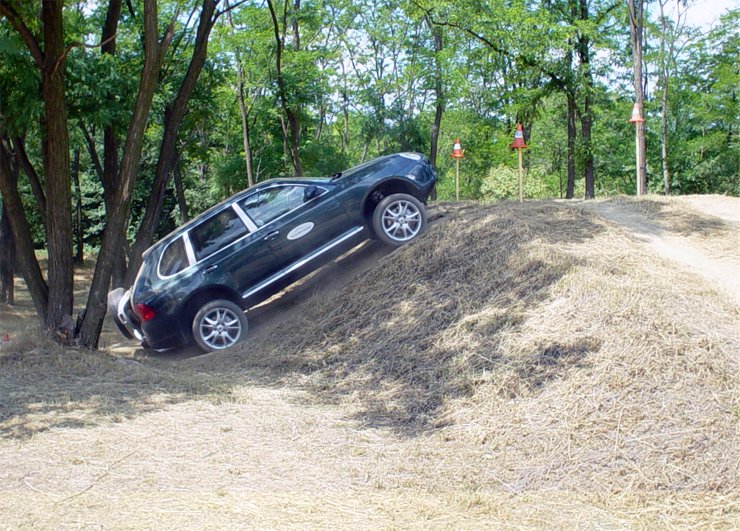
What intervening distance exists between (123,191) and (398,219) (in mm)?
3488

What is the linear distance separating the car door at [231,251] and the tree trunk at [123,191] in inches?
39.6

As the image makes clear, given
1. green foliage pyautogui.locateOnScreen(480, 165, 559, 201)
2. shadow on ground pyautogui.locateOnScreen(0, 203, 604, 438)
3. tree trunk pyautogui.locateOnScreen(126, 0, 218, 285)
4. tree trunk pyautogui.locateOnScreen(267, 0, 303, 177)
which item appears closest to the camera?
shadow on ground pyautogui.locateOnScreen(0, 203, 604, 438)

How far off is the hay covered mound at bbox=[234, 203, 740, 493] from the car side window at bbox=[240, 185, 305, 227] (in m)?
1.30

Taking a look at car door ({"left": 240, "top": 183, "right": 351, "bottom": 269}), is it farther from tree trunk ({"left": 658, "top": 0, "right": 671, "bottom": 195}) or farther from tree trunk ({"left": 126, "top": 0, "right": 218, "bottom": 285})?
tree trunk ({"left": 658, "top": 0, "right": 671, "bottom": 195})

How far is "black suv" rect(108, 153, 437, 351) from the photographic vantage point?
998cm

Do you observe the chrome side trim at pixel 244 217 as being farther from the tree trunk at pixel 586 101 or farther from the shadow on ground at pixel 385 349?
the tree trunk at pixel 586 101

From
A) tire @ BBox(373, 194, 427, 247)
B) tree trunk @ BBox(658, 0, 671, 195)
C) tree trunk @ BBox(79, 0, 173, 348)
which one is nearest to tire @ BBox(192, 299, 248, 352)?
tree trunk @ BBox(79, 0, 173, 348)

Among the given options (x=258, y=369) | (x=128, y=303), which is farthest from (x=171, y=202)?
(x=258, y=369)

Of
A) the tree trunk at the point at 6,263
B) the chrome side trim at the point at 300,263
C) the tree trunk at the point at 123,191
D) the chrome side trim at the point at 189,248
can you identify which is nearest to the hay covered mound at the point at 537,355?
the chrome side trim at the point at 300,263

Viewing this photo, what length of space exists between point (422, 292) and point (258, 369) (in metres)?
2.01

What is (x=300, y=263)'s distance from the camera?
1033 centimetres

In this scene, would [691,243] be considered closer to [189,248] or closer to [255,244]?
[255,244]

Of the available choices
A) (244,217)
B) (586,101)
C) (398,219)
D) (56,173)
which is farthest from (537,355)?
(586,101)

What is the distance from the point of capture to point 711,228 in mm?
11391
